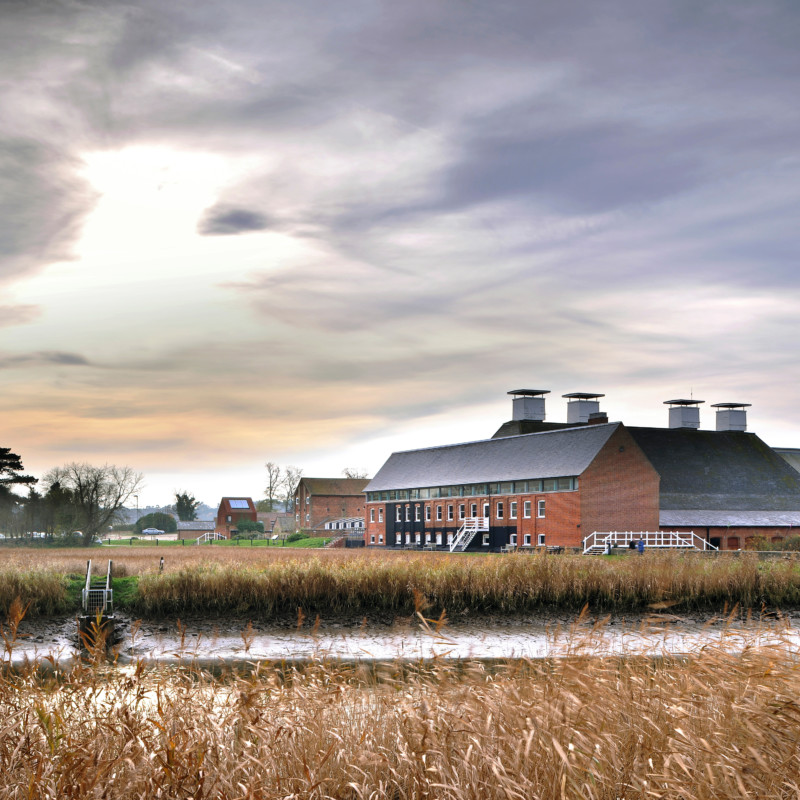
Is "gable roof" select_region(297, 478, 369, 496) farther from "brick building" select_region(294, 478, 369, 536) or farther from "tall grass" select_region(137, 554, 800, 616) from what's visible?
"tall grass" select_region(137, 554, 800, 616)

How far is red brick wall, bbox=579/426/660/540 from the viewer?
56969mm

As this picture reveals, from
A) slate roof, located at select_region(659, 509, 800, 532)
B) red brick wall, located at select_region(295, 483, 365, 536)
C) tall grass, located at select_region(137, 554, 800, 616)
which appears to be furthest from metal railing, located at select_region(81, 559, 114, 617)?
red brick wall, located at select_region(295, 483, 365, 536)

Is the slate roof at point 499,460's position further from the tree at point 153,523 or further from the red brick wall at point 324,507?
the tree at point 153,523

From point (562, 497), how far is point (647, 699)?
171ft

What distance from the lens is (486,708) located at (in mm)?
6520

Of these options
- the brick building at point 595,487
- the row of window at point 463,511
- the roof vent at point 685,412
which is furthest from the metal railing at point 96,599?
the roof vent at point 685,412

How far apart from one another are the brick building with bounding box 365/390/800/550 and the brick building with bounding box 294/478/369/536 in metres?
28.2

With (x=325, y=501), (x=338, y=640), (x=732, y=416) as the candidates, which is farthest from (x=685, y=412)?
(x=338, y=640)

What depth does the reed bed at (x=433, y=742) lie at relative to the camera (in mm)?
5078

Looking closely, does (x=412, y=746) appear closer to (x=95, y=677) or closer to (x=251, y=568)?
Answer: (x=95, y=677)

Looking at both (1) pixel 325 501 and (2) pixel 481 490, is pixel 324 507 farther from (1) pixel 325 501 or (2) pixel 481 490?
(2) pixel 481 490

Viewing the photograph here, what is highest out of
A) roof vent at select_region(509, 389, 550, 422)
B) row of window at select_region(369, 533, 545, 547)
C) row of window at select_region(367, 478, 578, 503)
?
roof vent at select_region(509, 389, 550, 422)

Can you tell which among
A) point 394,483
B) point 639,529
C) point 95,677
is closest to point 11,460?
point 394,483

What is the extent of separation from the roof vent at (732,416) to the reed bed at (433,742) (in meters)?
73.0
